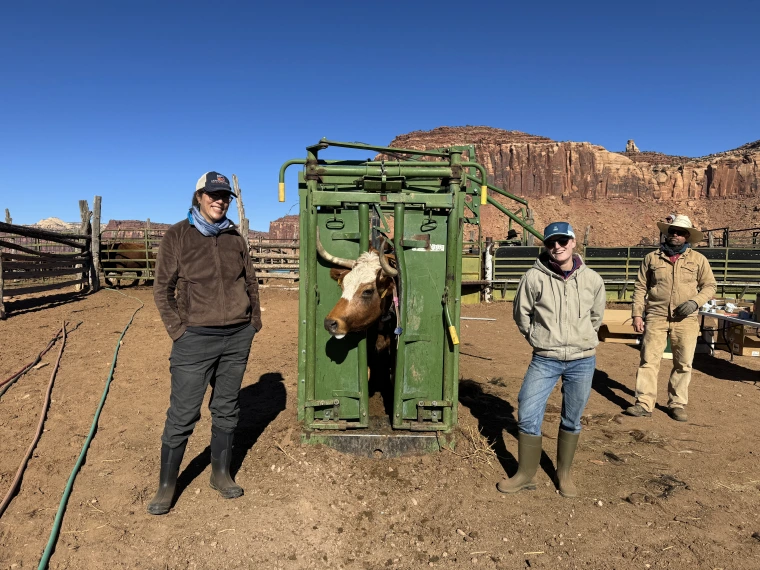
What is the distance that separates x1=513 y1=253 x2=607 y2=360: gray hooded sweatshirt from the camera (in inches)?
123

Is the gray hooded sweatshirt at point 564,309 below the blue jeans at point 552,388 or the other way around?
the other way around

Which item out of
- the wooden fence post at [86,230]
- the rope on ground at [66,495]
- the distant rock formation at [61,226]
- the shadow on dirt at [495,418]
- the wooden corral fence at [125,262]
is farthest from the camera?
the distant rock formation at [61,226]

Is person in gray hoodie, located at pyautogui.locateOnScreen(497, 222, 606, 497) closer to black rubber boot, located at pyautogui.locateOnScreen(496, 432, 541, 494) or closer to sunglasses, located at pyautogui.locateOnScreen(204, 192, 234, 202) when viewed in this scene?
black rubber boot, located at pyautogui.locateOnScreen(496, 432, 541, 494)

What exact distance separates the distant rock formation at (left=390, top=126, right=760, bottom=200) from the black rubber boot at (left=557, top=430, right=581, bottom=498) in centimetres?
8786

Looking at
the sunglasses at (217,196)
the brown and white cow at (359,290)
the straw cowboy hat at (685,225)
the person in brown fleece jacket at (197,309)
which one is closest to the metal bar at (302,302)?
the brown and white cow at (359,290)

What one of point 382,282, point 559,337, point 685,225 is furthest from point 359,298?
point 685,225

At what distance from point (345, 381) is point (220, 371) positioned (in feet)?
3.42

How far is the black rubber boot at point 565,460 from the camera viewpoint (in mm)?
3285

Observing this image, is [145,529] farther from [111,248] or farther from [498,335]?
[111,248]

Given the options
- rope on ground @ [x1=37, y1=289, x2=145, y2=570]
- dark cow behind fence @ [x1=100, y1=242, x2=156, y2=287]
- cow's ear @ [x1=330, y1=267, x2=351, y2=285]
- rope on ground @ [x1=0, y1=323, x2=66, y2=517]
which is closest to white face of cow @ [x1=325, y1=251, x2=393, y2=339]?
cow's ear @ [x1=330, y1=267, x2=351, y2=285]

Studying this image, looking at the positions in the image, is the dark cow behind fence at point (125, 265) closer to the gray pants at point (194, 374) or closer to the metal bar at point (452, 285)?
the gray pants at point (194, 374)

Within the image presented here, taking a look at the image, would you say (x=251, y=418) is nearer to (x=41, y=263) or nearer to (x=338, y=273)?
(x=338, y=273)

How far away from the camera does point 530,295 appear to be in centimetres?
322

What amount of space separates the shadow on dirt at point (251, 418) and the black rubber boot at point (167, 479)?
18 cm
